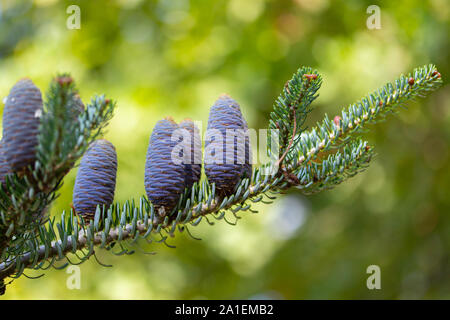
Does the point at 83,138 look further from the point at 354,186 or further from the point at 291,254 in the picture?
the point at 354,186

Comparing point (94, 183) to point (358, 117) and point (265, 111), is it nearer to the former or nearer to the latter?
point (358, 117)

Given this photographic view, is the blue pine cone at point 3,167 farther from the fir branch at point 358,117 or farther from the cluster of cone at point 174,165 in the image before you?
the fir branch at point 358,117

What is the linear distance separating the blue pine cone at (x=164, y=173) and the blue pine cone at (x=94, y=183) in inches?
2.1

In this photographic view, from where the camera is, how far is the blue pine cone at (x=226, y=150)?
0.53m

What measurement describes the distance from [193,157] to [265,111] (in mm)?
1682

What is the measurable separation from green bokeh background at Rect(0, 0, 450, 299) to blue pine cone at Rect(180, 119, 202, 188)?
4.20 feet

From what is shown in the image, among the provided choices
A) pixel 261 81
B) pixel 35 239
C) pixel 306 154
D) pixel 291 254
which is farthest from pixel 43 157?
pixel 261 81

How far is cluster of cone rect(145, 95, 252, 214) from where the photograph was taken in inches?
20.8

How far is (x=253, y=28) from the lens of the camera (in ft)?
6.78

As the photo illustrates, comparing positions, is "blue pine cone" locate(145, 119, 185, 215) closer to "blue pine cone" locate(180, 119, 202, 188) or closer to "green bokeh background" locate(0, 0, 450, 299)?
A: "blue pine cone" locate(180, 119, 202, 188)

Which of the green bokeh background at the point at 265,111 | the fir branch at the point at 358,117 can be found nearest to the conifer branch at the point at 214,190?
the fir branch at the point at 358,117

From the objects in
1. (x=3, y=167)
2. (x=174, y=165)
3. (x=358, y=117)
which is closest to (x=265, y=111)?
(x=358, y=117)

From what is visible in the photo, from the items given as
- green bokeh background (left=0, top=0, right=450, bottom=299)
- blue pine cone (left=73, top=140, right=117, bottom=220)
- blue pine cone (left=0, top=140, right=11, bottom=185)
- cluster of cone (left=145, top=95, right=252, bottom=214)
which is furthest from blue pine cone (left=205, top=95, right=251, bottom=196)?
green bokeh background (left=0, top=0, right=450, bottom=299)
